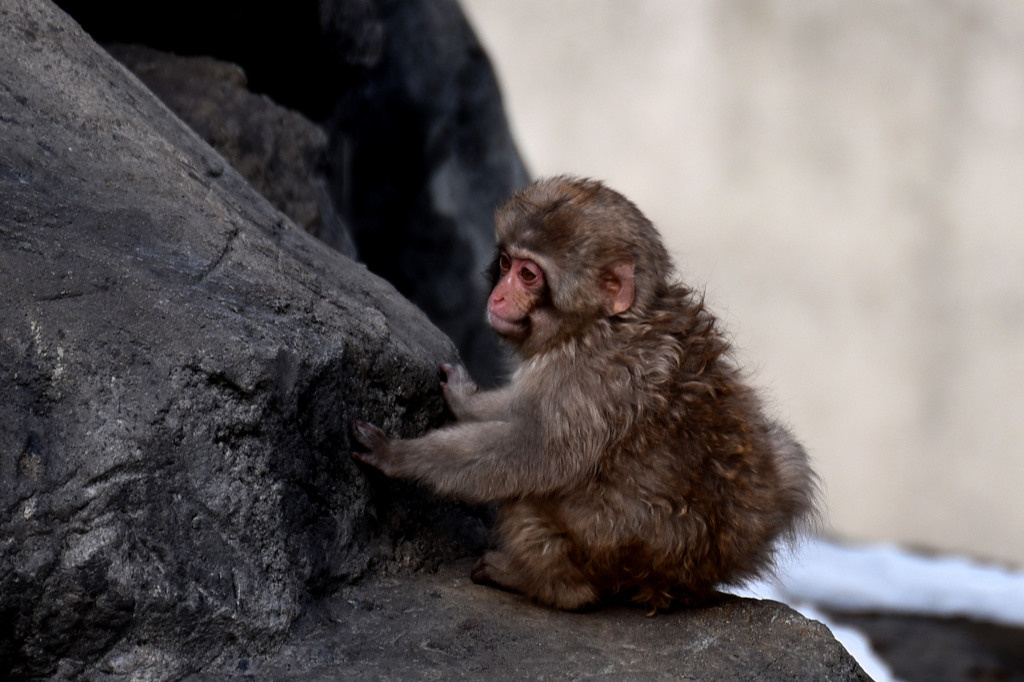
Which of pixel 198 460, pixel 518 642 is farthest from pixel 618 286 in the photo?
pixel 198 460

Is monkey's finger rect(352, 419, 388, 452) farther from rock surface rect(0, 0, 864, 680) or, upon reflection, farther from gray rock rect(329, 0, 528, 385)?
gray rock rect(329, 0, 528, 385)

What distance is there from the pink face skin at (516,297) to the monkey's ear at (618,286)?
18cm

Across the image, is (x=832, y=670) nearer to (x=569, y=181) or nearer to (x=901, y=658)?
(x=569, y=181)

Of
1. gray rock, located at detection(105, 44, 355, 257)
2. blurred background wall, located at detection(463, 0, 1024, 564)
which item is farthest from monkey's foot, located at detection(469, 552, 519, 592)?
blurred background wall, located at detection(463, 0, 1024, 564)

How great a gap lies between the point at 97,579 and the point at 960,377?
8.01 m

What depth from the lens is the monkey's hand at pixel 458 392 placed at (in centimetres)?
355

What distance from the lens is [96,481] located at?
8.24 feet

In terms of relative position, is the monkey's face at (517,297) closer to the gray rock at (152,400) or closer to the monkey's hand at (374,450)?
the gray rock at (152,400)

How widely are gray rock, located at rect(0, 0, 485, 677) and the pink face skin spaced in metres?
0.29

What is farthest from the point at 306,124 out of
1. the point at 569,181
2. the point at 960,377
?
the point at 960,377

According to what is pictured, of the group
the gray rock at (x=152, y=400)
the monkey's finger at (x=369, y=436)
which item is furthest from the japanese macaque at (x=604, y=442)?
the gray rock at (x=152, y=400)

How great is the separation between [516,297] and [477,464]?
0.51 metres

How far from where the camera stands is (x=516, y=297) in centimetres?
335

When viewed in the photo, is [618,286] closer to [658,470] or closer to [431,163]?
[658,470]
